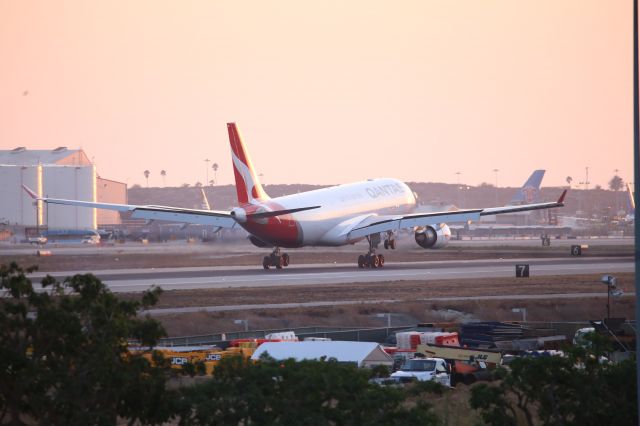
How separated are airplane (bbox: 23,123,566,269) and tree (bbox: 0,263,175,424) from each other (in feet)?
144

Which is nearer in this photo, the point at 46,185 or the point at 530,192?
the point at 530,192

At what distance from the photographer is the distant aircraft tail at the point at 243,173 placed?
6750 cm

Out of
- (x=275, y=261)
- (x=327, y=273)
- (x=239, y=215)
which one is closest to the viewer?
(x=239, y=215)

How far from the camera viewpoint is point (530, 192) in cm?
14725

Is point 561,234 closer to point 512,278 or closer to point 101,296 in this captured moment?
point 512,278

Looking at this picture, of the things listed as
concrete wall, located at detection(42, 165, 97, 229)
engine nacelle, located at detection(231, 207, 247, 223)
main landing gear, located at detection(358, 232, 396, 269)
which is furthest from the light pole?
concrete wall, located at detection(42, 165, 97, 229)

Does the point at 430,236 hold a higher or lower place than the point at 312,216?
lower

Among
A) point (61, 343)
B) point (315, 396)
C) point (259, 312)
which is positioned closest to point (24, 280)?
point (61, 343)

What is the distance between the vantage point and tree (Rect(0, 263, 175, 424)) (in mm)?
19672

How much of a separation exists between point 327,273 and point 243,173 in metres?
8.00

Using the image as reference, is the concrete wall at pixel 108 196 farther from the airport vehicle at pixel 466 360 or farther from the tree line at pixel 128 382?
the tree line at pixel 128 382

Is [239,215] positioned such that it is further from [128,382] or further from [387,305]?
[128,382]

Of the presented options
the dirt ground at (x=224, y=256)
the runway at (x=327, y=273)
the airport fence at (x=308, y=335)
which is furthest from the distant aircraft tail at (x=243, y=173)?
the airport fence at (x=308, y=335)

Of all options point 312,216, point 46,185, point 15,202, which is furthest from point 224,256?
point 46,185
